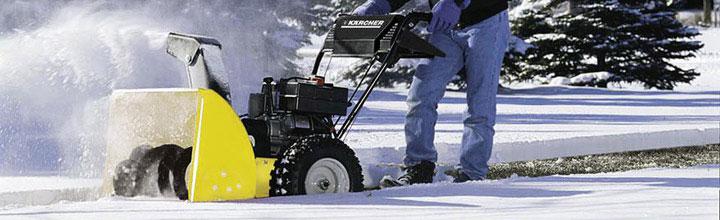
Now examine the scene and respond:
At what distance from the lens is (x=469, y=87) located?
5531 mm

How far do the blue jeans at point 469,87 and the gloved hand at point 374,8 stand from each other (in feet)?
0.88

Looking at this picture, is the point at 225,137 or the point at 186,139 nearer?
the point at 225,137

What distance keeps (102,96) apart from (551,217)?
7831mm

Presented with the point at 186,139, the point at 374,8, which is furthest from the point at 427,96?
the point at 186,139

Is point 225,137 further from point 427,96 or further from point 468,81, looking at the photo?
point 468,81

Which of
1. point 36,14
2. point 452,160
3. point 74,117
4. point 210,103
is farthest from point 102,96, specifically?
point 210,103

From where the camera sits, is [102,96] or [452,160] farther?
[102,96]

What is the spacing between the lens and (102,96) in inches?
423

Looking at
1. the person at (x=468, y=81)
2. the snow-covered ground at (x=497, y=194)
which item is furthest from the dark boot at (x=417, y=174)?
the snow-covered ground at (x=497, y=194)

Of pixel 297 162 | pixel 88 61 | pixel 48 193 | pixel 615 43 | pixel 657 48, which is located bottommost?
pixel 48 193

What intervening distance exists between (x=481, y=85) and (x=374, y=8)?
635 millimetres

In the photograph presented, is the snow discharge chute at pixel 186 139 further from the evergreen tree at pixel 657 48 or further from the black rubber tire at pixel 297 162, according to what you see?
the evergreen tree at pixel 657 48

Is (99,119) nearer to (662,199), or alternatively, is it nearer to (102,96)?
(102,96)

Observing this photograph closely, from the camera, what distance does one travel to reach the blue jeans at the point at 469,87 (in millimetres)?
5422
